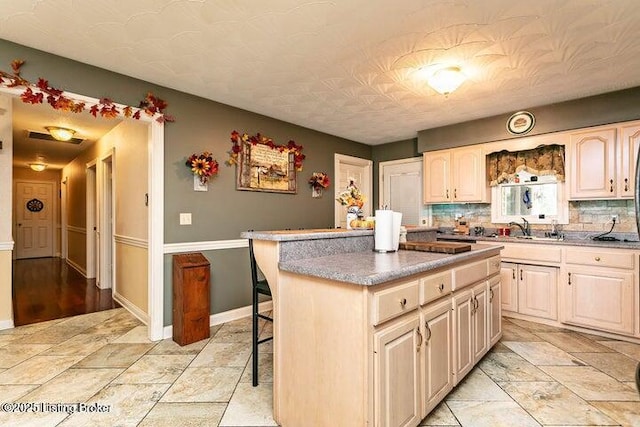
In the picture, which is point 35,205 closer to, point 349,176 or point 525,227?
point 349,176

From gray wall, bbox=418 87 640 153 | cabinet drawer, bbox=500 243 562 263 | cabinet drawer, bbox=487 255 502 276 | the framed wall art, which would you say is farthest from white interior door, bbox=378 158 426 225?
cabinet drawer, bbox=487 255 502 276

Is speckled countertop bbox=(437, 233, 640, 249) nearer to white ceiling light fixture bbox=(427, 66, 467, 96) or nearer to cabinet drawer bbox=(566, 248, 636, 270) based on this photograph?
cabinet drawer bbox=(566, 248, 636, 270)

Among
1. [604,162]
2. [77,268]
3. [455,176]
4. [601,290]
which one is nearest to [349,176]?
[455,176]

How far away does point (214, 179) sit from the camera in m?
3.48

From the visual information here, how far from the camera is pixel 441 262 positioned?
6.04 feet

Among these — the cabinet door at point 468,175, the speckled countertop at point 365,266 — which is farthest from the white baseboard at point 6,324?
the cabinet door at point 468,175

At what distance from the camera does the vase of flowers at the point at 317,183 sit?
459 cm

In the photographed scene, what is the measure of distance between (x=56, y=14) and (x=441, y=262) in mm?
2804


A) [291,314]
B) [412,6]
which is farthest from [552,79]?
[291,314]

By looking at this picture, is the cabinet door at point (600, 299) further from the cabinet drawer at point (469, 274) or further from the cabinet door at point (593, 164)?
the cabinet drawer at point (469, 274)

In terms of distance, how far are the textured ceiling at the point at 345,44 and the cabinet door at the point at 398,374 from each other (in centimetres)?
185

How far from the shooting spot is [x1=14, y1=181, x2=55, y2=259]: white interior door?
809 cm

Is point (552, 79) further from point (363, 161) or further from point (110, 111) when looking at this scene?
point (110, 111)

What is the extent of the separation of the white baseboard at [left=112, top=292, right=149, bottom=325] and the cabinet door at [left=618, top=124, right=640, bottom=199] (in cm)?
506
